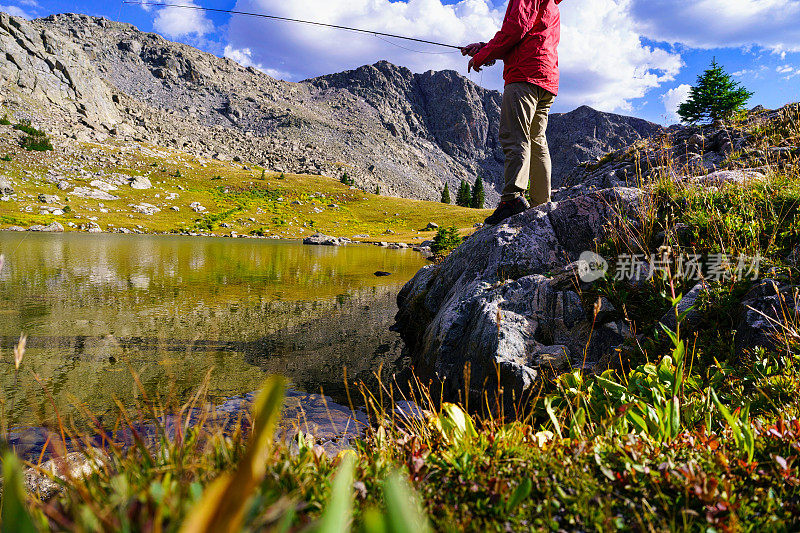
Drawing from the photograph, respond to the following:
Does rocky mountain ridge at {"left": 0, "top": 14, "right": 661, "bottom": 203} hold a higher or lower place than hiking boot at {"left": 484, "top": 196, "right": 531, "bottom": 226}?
higher

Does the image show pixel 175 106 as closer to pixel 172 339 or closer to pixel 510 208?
pixel 172 339

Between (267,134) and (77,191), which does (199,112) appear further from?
(77,191)

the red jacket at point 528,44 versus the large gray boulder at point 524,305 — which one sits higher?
the red jacket at point 528,44

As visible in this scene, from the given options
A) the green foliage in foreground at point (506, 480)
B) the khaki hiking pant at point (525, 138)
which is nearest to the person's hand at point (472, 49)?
the khaki hiking pant at point (525, 138)

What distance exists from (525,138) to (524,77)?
0.91m

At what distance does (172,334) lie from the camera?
24.5 feet

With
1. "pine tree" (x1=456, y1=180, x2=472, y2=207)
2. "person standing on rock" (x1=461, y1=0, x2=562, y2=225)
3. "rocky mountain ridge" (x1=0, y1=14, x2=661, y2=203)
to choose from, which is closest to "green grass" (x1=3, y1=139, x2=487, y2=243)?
"pine tree" (x1=456, y1=180, x2=472, y2=207)

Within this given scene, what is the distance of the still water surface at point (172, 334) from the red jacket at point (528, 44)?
202 inches

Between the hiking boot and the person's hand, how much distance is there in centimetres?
263

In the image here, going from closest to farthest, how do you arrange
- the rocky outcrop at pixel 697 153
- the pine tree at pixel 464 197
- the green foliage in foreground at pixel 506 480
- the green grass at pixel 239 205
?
the green foliage in foreground at pixel 506 480, the rocky outcrop at pixel 697 153, the green grass at pixel 239 205, the pine tree at pixel 464 197

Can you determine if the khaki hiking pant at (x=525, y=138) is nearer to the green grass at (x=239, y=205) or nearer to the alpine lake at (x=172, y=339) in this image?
the alpine lake at (x=172, y=339)

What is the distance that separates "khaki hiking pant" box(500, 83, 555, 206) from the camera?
6.36m

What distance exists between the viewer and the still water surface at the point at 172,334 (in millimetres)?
5102

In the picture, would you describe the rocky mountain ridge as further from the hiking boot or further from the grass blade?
the grass blade
